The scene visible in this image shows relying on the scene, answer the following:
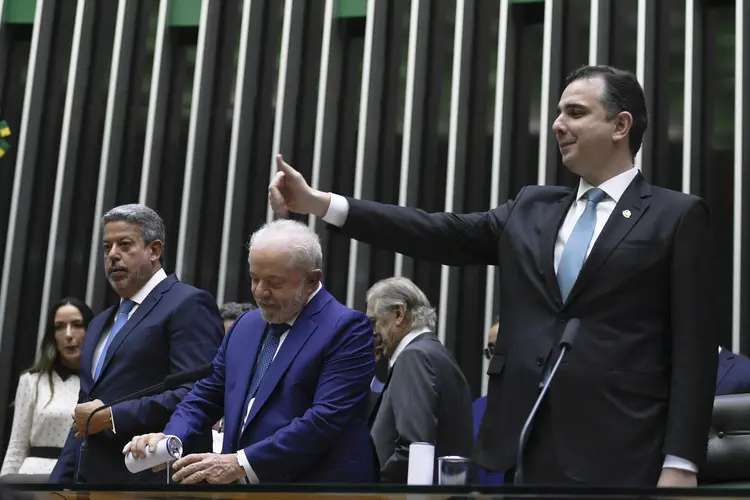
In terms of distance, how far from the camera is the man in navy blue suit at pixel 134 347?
10.7 ft

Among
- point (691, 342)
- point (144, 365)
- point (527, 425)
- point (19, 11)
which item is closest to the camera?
point (527, 425)

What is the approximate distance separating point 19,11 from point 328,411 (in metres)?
4.87

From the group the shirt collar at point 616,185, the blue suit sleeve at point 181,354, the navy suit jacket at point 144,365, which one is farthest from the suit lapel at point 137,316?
the shirt collar at point 616,185

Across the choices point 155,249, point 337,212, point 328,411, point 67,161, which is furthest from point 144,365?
point 67,161

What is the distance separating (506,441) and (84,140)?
483cm

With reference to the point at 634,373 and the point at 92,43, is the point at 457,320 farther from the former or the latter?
the point at 634,373

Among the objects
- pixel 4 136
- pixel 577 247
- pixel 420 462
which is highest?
pixel 4 136

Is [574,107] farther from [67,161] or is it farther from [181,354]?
[67,161]

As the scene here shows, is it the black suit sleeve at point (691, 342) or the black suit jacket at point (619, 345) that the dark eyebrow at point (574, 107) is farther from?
the black suit sleeve at point (691, 342)

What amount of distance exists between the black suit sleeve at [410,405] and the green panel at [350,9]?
313 cm

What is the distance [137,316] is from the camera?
348 cm

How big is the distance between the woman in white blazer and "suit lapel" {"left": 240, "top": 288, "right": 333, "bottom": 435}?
2137mm

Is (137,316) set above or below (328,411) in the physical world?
above


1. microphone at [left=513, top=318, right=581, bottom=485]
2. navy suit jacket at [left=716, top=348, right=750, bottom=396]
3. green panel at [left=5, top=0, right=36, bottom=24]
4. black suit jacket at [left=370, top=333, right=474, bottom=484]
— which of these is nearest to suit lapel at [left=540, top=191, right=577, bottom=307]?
microphone at [left=513, top=318, right=581, bottom=485]
